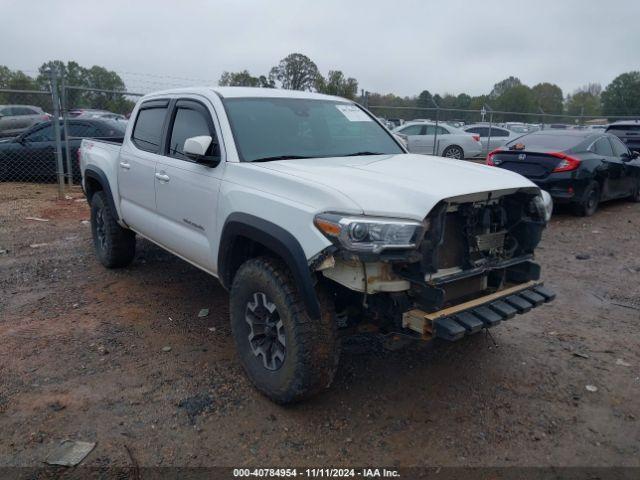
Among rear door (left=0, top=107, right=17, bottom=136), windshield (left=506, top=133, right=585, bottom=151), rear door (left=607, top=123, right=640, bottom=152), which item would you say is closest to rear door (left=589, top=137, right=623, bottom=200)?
windshield (left=506, top=133, right=585, bottom=151)

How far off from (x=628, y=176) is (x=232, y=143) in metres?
9.29

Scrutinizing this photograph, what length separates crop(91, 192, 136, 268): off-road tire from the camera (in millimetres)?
5840

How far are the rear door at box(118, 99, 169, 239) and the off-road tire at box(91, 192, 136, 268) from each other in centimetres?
47

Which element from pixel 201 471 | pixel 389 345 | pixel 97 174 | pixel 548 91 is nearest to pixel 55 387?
pixel 201 471

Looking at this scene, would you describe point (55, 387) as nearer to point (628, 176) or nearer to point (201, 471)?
point (201, 471)

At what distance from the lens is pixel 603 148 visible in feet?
32.5

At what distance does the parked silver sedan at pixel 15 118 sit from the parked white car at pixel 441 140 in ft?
36.7

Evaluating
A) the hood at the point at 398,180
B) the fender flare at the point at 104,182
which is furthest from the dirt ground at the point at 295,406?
the hood at the point at 398,180

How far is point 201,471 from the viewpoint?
289cm

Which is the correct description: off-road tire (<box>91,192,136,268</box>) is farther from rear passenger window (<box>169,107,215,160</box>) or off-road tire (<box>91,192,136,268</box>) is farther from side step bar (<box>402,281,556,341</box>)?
side step bar (<box>402,281,556,341</box>)

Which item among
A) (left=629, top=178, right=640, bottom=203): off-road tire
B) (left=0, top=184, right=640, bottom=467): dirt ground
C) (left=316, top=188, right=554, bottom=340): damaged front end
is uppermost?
(left=316, top=188, right=554, bottom=340): damaged front end

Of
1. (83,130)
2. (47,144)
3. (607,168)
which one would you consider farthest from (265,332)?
(47,144)

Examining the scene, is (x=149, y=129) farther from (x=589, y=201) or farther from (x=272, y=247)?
(x=589, y=201)

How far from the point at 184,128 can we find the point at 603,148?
27.1 ft
